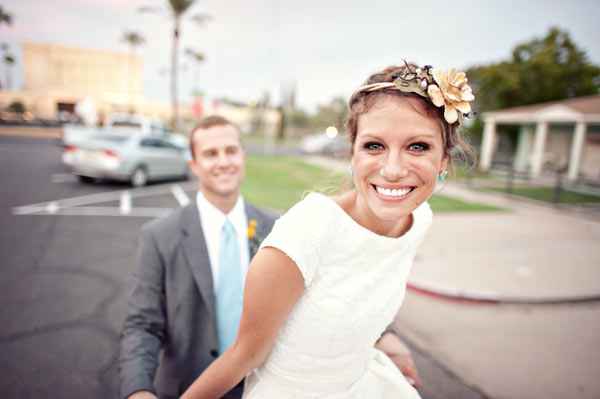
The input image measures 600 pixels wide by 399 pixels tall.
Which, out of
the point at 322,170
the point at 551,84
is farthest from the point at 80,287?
the point at 551,84

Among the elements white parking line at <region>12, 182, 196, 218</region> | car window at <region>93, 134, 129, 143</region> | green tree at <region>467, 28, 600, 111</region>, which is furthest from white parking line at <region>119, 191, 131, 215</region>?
green tree at <region>467, 28, 600, 111</region>

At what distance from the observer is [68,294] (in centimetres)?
446

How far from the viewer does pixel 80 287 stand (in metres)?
4.69

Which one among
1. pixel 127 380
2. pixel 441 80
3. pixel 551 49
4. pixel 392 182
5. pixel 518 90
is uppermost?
pixel 551 49

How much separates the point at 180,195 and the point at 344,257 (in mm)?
10700

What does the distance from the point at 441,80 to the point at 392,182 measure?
1.33 feet

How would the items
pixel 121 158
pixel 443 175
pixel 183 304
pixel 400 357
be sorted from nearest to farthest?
pixel 443 175 < pixel 400 357 < pixel 183 304 < pixel 121 158

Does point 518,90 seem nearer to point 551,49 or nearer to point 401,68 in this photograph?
point 551,49

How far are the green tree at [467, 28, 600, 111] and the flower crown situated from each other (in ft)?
117

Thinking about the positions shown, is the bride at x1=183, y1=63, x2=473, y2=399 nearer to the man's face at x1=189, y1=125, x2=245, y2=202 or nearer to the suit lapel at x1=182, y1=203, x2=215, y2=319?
the suit lapel at x1=182, y1=203, x2=215, y2=319

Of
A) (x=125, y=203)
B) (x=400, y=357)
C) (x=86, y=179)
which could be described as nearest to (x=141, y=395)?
(x=400, y=357)

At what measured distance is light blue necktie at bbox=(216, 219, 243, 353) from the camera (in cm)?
191

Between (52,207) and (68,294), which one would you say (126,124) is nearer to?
(52,207)

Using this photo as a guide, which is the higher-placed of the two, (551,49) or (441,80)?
(551,49)
